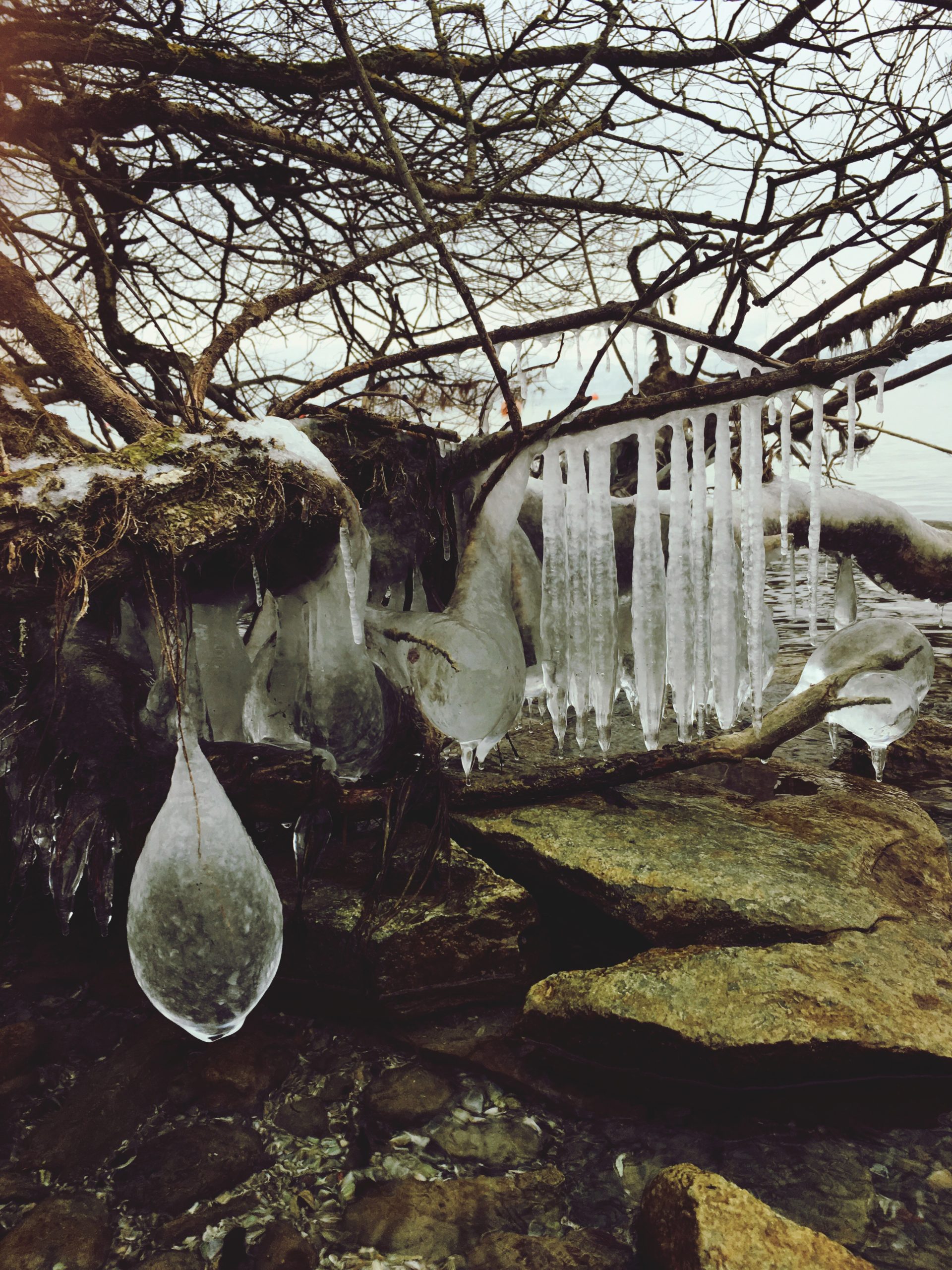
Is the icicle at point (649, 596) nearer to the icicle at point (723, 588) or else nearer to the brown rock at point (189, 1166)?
the icicle at point (723, 588)

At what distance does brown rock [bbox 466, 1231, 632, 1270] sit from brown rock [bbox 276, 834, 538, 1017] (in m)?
1.00

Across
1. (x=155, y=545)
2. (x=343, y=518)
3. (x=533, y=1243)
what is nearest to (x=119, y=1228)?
(x=533, y=1243)

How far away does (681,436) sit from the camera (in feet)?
9.38

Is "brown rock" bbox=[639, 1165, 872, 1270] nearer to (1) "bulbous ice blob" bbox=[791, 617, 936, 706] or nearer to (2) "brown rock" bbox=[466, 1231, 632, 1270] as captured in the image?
(2) "brown rock" bbox=[466, 1231, 632, 1270]

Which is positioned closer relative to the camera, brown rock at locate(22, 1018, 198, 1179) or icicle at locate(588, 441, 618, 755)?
brown rock at locate(22, 1018, 198, 1179)

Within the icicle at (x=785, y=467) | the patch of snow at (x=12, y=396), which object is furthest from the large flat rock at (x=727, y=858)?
the patch of snow at (x=12, y=396)

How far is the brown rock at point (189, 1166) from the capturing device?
226 centimetres

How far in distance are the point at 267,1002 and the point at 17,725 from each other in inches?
58.4

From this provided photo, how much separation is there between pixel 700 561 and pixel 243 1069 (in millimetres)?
2581

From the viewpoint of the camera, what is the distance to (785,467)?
10.4 feet

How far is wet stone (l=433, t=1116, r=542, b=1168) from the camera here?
2.37 meters

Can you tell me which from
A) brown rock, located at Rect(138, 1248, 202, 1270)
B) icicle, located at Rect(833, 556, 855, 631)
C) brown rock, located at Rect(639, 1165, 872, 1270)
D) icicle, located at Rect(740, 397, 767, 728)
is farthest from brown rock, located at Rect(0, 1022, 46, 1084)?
icicle, located at Rect(833, 556, 855, 631)

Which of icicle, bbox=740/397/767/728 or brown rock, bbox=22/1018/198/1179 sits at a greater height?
icicle, bbox=740/397/767/728

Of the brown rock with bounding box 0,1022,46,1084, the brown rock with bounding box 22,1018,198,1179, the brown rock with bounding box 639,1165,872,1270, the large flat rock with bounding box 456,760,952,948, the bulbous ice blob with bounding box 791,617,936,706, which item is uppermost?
the bulbous ice blob with bounding box 791,617,936,706
